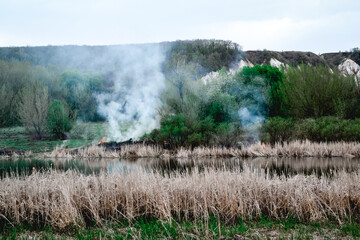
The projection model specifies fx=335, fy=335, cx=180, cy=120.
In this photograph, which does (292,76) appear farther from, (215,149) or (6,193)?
(6,193)

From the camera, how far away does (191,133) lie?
26594 millimetres

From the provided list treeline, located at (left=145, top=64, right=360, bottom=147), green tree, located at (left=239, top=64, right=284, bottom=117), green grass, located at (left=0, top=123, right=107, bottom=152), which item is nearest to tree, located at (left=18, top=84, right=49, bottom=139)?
green grass, located at (left=0, top=123, right=107, bottom=152)

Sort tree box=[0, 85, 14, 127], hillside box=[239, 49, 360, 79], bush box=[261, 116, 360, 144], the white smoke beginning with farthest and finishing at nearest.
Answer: hillside box=[239, 49, 360, 79], tree box=[0, 85, 14, 127], the white smoke, bush box=[261, 116, 360, 144]

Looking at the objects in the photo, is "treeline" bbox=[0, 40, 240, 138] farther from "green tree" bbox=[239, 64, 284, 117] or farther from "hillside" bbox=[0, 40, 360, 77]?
"green tree" bbox=[239, 64, 284, 117]

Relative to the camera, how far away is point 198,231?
5.94 metres

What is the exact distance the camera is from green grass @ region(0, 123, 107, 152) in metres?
29.8

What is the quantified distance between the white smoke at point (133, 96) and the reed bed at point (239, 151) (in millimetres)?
4582

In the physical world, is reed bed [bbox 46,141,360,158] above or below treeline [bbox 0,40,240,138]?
below

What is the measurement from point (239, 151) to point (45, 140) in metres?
19.9

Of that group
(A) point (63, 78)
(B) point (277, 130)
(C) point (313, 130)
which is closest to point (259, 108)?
(B) point (277, 130)

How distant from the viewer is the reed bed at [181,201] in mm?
6867

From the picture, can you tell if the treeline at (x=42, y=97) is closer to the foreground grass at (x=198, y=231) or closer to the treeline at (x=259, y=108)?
the treeline at (x=259, y=108)

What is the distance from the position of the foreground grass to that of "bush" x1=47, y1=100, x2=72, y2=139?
27.6 metres

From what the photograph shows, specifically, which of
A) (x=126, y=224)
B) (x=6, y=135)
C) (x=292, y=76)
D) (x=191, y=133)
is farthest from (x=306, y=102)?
(x=6, y=135)
